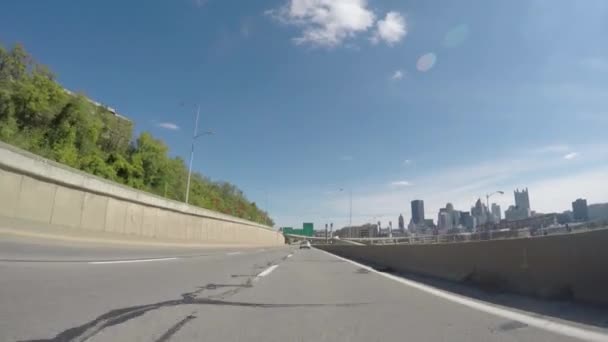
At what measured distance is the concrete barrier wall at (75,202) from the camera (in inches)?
671

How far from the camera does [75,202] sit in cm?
2155

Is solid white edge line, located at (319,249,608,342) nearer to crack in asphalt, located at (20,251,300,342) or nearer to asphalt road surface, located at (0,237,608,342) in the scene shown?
asphalt road surface, located at (0,237,608,342)

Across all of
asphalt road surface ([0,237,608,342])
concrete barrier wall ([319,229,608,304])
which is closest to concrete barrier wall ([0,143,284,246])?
asphalt road surface ([0,237,608,342])

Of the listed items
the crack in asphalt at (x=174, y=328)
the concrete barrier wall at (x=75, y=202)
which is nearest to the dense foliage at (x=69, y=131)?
the concrete barrier wall at (x=75, y=202)

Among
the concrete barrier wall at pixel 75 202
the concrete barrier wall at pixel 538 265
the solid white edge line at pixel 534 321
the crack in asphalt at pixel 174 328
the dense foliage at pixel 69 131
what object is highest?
the dense foliage at pixel 69 131

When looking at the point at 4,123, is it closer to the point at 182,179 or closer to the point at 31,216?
the point at 31,216

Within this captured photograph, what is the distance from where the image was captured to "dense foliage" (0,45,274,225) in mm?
42469

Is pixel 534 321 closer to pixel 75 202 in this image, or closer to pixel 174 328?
pixel 174 328

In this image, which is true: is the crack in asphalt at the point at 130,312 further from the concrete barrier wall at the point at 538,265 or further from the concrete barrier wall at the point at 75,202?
the concrete barrier wall at the point at 75,202

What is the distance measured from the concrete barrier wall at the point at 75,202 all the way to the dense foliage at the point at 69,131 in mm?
17031

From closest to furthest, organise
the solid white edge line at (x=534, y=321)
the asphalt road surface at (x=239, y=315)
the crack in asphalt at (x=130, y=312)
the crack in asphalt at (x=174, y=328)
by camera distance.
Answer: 1. the crack in asphalt at (x=130, y=312)
2. the crack in asphalt at (x=174, y=328)
3. the asphalt road surface at (x=239, y=315)
4. the solid white edge line at (x=534, y=321)

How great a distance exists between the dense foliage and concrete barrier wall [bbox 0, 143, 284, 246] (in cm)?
1703

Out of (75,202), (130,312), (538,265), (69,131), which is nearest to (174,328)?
(130,312)

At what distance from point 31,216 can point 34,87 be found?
107 feet
